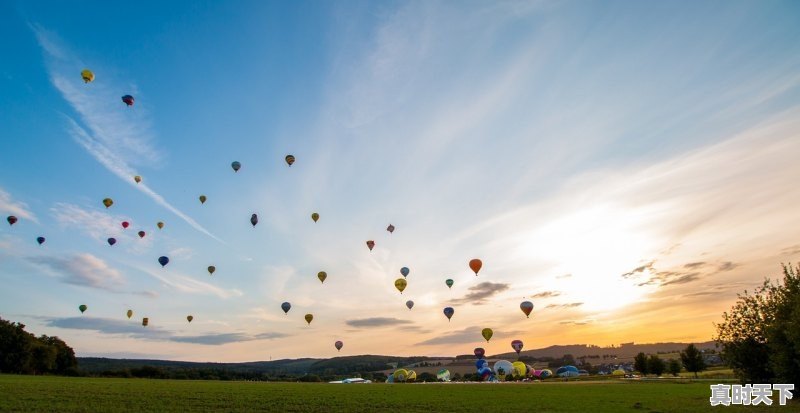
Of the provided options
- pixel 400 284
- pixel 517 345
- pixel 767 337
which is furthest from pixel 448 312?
pixel 767 337

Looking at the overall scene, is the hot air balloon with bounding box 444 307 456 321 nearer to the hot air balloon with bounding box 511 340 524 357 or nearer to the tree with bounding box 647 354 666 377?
the hot air balloon with bounding box 511 340 524 357

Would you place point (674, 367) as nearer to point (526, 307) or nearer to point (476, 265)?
point (526, 307)

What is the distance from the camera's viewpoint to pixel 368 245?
76312 mm

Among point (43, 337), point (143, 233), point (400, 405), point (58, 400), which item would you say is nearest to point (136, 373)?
point (43, 337)

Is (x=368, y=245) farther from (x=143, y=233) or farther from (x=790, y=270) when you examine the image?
(x=790, y=270)

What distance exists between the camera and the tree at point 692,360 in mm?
104438

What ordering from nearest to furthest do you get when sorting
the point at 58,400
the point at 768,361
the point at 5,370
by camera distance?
the point at 768,361
the point at 58,400
the point at 5,370

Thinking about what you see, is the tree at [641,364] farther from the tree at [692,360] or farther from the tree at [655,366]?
the tree at [692,360]


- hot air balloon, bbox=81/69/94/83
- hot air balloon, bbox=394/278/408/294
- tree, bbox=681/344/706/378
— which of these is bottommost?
tree, bbox=681/344/706/378

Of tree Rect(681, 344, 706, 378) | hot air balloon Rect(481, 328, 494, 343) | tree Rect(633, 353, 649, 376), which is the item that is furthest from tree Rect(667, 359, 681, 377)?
hot air balloon Rect(481, 328, 494, 343)

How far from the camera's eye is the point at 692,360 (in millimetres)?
104875

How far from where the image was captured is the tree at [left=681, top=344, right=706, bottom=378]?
10444cm

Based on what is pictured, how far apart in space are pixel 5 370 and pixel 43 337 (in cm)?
1819

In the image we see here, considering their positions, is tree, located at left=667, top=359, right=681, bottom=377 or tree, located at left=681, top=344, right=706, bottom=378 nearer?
tree, located at left=681, top=344, right=706, bottom=378
